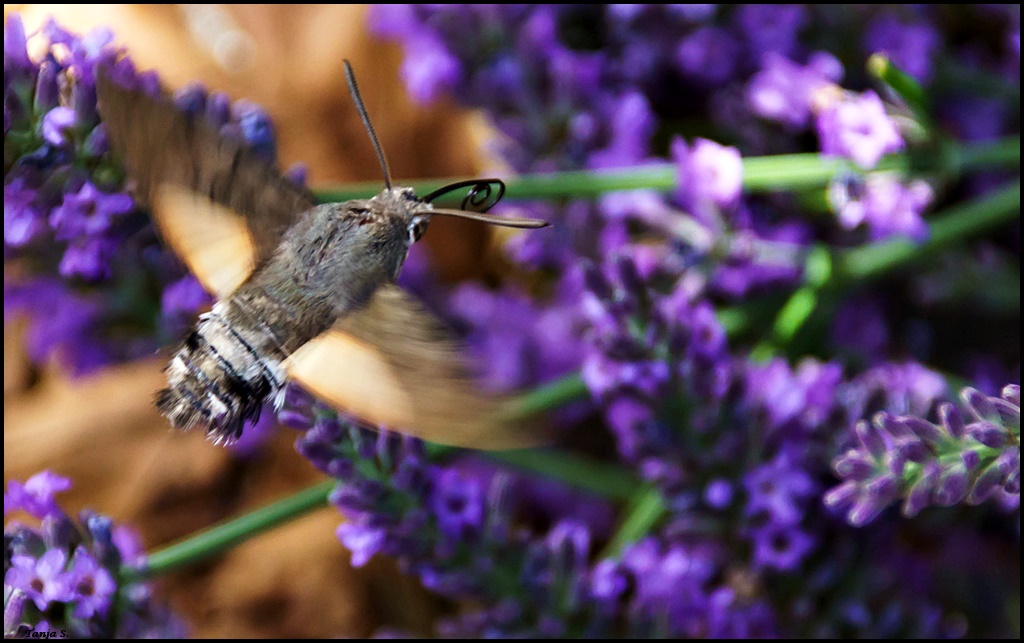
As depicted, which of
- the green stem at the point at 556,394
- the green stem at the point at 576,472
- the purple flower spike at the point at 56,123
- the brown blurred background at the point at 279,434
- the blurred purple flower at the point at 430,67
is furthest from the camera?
the brown blurred background at the point at 279,434

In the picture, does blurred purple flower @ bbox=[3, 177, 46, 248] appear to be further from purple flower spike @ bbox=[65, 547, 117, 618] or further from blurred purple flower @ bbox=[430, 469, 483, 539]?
blurred purple flower @ bbox=[430, 469, 483, 539]

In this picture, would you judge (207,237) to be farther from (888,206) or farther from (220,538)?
(888,206)

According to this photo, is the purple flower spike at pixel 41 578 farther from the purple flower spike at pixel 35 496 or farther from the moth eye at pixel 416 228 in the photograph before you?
the moth eye at pixel 416 228

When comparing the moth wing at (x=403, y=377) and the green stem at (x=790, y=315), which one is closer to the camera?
the moth wing at (x=403, y=377)

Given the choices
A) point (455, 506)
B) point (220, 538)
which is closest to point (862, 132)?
point (455, 506)

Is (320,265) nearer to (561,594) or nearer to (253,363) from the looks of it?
(253,363)

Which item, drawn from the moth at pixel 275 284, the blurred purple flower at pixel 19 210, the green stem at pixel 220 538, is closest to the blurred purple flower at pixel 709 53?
the moth at pixel 275 284

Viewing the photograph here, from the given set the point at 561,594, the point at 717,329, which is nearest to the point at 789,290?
the point at 717,329

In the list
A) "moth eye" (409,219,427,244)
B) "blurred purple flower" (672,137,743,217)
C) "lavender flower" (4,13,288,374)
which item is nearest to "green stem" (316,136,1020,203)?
"blurred purple flower" (672,137,743,217)
